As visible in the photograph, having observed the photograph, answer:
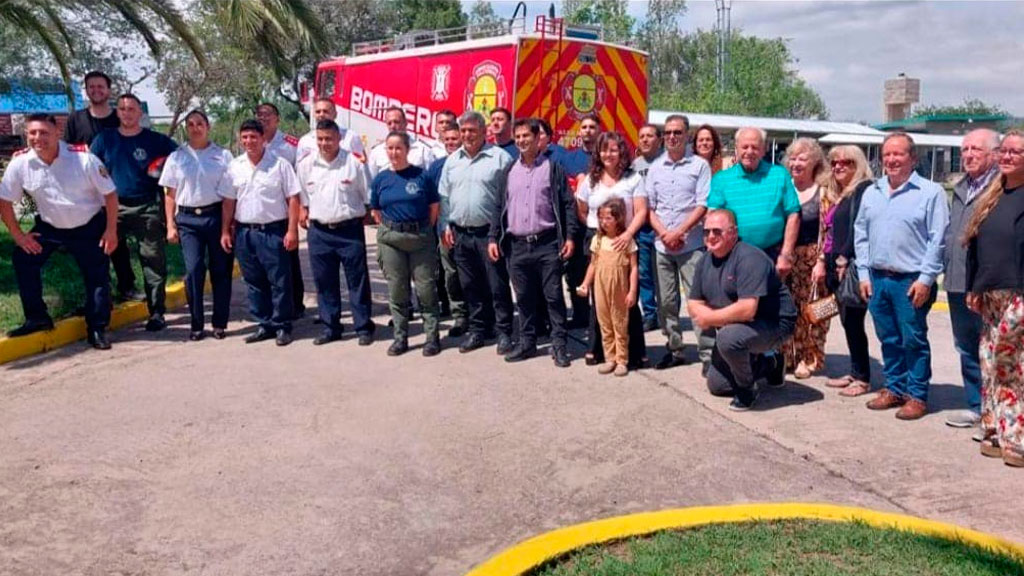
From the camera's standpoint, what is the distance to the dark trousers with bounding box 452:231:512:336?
289 inches

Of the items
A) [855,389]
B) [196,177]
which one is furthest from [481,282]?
[855,389]

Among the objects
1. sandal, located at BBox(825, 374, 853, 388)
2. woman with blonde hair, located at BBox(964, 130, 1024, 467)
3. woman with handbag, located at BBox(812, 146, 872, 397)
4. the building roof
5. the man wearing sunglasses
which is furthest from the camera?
the building roof

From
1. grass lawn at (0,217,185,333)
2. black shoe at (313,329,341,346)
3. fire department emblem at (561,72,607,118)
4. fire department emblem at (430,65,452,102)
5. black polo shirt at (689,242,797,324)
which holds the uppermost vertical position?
fire department emblem at (430,65,452,102)

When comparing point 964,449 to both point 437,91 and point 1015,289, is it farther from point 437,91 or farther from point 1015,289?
point 437,91

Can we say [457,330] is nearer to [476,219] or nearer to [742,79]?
[476,219]

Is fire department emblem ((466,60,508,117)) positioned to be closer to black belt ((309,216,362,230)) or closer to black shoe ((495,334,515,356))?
black belt ((309,216,362,230))

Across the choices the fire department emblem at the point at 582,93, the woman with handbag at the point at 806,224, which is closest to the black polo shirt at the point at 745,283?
the woman with handbag at the point at 806,224

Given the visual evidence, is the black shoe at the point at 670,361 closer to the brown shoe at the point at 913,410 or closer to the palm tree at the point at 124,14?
the brown shoe at the point at 913,410

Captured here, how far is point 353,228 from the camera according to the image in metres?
7.75

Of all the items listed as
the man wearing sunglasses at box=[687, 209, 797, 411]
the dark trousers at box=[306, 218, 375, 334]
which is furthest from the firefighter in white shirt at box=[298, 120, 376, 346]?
the man wearing sunglasses at box=[687, 209, 797, 411]

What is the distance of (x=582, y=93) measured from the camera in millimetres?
11781

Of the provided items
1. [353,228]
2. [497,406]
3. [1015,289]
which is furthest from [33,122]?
[1015,289]

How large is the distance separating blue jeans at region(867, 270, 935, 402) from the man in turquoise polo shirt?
0.68m

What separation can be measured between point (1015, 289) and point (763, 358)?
5.62ft
